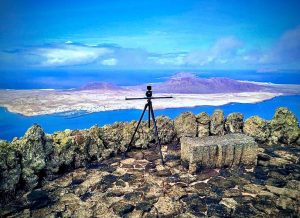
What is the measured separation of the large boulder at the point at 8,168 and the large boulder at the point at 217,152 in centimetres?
648

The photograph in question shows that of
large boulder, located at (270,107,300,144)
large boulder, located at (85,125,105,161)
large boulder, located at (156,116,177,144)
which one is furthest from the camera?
large boulder, located at (270,107,300,144)

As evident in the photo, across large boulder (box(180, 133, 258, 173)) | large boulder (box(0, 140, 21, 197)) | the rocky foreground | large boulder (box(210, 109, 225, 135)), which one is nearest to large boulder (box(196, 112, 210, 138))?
large boulder (box(210, 109, 225, 135))

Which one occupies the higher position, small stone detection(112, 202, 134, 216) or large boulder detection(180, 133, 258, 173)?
large boulder detection(180, 133, 258, 173)

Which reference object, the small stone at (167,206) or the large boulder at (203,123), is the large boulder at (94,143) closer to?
the small stone at (167,206)

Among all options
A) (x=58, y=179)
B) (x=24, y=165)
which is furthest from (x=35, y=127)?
(x=58, y=179)

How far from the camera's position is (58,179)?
33.4ft

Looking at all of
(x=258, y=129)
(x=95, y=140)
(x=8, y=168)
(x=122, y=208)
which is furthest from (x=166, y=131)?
(x=8, y=168)

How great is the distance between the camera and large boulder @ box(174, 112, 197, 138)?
553 inches

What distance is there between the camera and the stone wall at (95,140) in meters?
9.33

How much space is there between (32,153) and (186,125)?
304 inches

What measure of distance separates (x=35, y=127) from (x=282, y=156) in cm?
1121

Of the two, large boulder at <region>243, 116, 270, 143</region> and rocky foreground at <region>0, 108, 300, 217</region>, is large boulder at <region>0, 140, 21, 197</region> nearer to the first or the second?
rocky foreground at <region>0, 108, 300, 217</region>

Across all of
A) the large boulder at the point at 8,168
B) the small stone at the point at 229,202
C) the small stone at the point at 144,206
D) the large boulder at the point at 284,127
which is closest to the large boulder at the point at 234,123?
the large boulder at the point at 284,127

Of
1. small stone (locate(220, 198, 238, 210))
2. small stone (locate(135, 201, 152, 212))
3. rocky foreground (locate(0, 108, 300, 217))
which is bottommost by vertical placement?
small stone (locate(220, 198, 238, 210))
